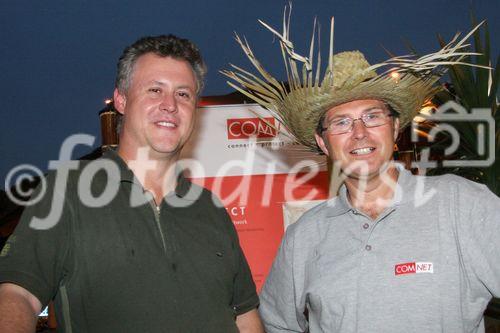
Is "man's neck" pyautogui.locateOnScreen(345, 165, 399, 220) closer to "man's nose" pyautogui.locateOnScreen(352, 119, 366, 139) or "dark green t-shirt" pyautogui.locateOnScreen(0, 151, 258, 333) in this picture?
"man's nose" pyautogui.locateOnScreen(352, 119, 366, 139)

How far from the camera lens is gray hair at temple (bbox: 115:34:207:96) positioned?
2.20 m

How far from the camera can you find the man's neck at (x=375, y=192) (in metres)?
2.26

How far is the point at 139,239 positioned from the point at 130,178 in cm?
30

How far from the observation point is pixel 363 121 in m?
2.29

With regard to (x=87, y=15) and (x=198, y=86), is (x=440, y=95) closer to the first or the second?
(x=198, y=86)

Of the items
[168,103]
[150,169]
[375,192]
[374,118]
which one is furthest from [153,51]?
[375,192]

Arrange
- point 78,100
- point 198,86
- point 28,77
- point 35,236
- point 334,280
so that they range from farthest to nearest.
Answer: point 28,77 < point 78,100 < point 198,86 < point 334,280 < point 35,236

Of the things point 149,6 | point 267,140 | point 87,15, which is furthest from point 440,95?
point 87,15

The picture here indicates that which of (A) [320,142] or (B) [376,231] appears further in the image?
(A) [320,142]

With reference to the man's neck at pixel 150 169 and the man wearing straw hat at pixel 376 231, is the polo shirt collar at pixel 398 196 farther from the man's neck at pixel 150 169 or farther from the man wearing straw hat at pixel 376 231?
the man's neck at pixel 150 169

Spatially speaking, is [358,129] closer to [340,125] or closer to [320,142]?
[340,125]

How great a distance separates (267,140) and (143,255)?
1.83 m

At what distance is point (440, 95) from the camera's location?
3533mm
